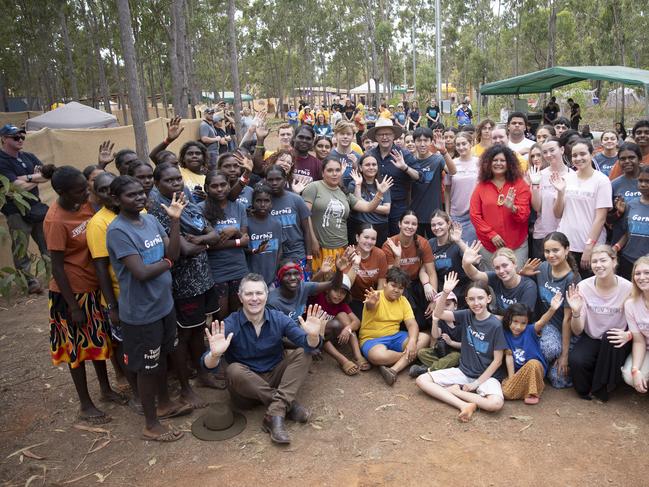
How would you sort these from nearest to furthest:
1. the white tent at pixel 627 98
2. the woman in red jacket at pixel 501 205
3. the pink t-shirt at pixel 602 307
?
1. the pink t-shirt at pixel 602 307
2. the woman in red jacket at pixel 501 205
3. the white tent at pixel 627 98

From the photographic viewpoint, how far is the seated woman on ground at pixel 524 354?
409 centimetres

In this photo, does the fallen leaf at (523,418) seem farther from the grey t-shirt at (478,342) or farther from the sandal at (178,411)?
the sandal at (178,411)

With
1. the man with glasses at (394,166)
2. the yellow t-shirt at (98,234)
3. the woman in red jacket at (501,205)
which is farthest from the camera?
the man with glasses at (394,166)

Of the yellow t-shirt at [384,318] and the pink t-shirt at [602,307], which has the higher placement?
the pink t-shirt at [602,307]

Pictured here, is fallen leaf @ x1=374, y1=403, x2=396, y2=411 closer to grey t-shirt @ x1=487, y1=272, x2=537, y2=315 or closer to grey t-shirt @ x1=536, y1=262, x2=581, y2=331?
grey t-shirt @ x1=487, y1=272, x2=537, y2=315

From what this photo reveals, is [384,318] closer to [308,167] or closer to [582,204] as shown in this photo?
[308,167]

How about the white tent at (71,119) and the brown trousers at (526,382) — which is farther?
the white tent at (71,119)

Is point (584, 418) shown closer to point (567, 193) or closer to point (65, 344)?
point (567, 193)

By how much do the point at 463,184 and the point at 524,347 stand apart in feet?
7.36

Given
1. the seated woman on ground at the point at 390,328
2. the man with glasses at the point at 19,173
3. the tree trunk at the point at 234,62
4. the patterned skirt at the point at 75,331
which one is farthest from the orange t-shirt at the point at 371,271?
the tree trunk at the point at 234,62

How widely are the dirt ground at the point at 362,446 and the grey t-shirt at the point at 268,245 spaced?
1.12 metres

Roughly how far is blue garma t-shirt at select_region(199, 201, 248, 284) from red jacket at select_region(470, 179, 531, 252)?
229cm

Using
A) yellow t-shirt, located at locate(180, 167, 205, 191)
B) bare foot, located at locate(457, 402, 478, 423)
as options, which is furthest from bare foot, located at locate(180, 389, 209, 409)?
bare foot, located at locate(457, 402, 478, 423)

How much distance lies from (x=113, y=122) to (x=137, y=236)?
12.2 meters
